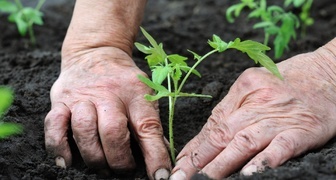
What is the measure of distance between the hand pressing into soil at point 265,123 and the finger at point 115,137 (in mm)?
211

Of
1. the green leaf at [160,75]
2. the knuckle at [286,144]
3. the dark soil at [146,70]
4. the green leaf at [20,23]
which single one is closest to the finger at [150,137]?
the dark soil at [146,70]

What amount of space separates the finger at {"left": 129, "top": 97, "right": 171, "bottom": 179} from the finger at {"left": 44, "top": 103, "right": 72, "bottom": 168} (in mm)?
271

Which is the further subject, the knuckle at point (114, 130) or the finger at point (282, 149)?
the knuckle at point (114, 130)

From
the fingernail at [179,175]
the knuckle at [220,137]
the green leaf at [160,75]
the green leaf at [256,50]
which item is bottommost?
the fingernail at [179,175]

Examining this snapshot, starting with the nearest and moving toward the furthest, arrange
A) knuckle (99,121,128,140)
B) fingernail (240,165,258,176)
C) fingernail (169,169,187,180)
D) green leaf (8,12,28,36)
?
fingernail (240,165,258,176) → fingernail (169,169,187,180) → knuckle (99,121,128,140) → green leaf (8,12,28,36)

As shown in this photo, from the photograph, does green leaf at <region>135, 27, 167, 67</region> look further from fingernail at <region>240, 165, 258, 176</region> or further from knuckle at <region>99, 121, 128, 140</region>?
fingernail at <region>240, 165, 258, 176</region>

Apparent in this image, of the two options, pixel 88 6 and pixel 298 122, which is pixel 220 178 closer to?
pixel 298 122

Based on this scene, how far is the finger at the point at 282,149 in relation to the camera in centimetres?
208

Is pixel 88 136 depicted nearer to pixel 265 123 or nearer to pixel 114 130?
pixel 114 130

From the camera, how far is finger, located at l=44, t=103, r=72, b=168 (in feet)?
7.72

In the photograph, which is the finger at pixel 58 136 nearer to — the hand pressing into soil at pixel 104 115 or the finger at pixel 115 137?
the hand pressing into soil at pixel 104 115

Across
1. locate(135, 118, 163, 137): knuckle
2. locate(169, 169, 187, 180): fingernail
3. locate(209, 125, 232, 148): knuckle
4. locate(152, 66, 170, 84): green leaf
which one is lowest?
locate(169, 169, 187, 180): fingernail

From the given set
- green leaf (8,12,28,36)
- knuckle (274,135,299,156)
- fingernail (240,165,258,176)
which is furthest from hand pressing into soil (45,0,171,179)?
green leaf (8,12,28,36)

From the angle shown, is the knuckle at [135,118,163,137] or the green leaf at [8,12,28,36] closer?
the knuckle at [135,118,163,137]
